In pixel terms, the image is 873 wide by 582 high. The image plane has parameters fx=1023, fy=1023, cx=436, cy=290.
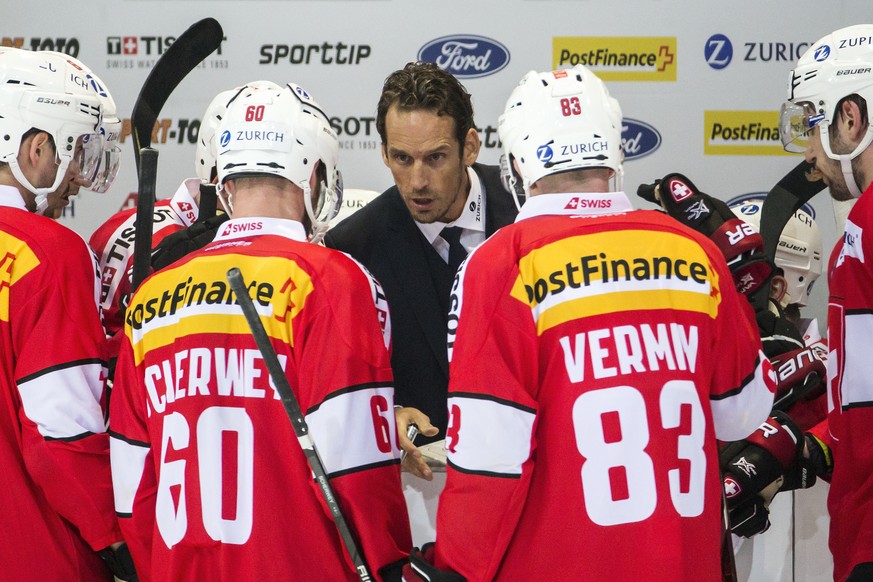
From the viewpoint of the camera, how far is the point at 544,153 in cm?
193

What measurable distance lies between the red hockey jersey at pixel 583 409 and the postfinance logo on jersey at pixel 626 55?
9.77 ft

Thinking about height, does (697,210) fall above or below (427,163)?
below

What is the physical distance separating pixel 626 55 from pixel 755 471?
2834mm

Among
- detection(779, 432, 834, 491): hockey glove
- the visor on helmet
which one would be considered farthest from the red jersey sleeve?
the visor on helmet

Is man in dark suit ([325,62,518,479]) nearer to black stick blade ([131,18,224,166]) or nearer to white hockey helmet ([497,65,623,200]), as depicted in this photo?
black stick blade ([131,18,224,166])

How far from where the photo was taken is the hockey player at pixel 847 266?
2.16m

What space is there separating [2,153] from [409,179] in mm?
1173

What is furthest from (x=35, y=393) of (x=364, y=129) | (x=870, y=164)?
(x=364, y=129)

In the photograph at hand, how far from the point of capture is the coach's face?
3.02 metres

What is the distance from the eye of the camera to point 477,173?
3248 mm

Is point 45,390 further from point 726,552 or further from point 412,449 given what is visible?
point 726,552

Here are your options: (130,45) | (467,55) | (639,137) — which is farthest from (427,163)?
(130,45)

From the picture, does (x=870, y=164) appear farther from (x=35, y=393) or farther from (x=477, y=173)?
(x=35, y=393)

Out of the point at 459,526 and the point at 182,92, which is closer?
the point at 459,526
